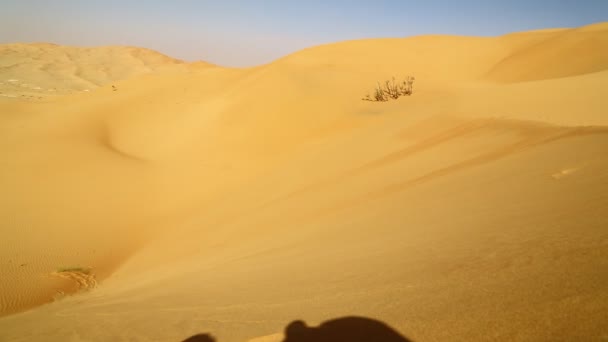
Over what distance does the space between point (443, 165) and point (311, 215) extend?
190 cm

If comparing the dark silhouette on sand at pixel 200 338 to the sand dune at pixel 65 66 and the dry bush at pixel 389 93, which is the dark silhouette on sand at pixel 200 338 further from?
the sand dune at pixel 65 66

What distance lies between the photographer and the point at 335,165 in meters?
6.77

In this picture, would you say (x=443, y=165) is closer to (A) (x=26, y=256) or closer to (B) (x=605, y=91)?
(B) (x=605, y=91)

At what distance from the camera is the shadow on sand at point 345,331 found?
1.68 metres

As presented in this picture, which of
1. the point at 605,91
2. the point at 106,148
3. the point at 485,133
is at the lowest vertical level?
the point at 485,133

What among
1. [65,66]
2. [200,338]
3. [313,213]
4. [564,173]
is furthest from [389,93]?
[65,66]

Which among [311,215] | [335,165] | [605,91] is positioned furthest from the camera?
[335,165]

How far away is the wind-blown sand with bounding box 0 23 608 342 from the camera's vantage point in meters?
1.90

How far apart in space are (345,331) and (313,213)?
9.73 feet

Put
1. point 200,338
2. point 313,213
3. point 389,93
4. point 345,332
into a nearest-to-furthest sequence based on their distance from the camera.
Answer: point 345,332
point 200,338
point 313,213
point 389,93

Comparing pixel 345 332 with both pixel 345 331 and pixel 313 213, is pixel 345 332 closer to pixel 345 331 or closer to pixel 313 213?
pixel 345 331

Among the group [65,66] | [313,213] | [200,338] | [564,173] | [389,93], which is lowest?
[200,338]

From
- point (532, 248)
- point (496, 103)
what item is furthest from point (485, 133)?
point (532, 248)

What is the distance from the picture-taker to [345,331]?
1.81 metres
